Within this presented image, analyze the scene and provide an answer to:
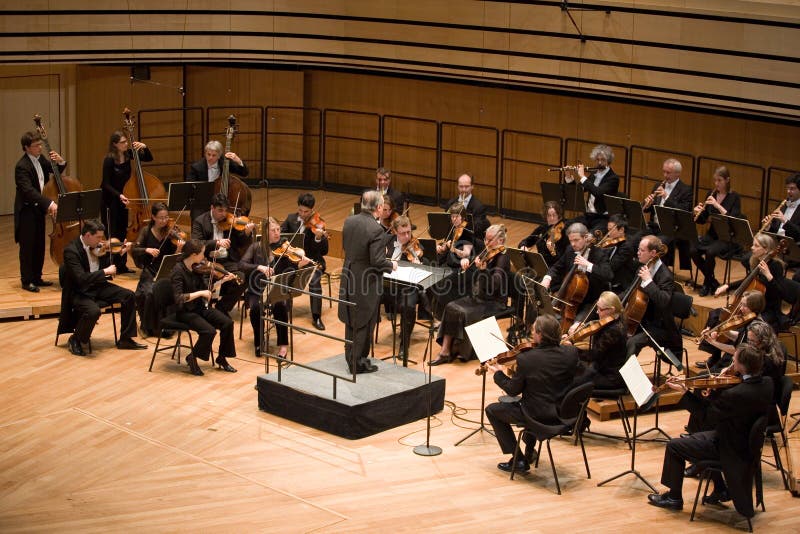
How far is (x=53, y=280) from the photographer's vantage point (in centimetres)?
1125

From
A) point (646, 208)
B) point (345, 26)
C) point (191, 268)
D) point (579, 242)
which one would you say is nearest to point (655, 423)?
point (579, 242)

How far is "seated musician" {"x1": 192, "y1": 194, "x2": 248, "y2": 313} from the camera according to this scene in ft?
33.1

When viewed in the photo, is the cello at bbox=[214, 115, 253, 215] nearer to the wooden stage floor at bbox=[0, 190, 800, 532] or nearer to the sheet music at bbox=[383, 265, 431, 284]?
the wooden stage floor at bbox=[0, 190, 800, 532]

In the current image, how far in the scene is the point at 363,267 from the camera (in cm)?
839

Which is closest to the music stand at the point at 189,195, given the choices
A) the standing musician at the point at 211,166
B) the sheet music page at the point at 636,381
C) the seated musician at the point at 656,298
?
the standing musician at the point at 211,166

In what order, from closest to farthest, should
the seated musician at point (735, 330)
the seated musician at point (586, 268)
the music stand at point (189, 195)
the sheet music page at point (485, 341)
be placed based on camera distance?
the sheet music page at point (485, 341), the seated musician at point (735, 330), the seated musician at point (586, 268), the music stand at point (189, 195)

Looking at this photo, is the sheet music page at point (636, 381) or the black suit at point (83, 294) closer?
the sheet music page at point (636, 381)

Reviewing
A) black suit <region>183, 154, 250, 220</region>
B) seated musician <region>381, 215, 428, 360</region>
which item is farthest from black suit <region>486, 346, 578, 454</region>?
black suit <region>183, 154, 250, 220</region>

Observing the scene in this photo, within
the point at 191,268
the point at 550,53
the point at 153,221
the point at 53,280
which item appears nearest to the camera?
the point at 191,268

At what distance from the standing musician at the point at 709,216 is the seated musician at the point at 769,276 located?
1.14 m

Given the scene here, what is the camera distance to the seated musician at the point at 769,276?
357 inches

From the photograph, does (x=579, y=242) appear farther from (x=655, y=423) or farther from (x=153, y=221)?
(x=153, y=221)

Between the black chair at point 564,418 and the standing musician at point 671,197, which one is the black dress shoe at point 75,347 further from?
the standing musician at point 671,197

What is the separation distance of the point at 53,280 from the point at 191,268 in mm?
2558
